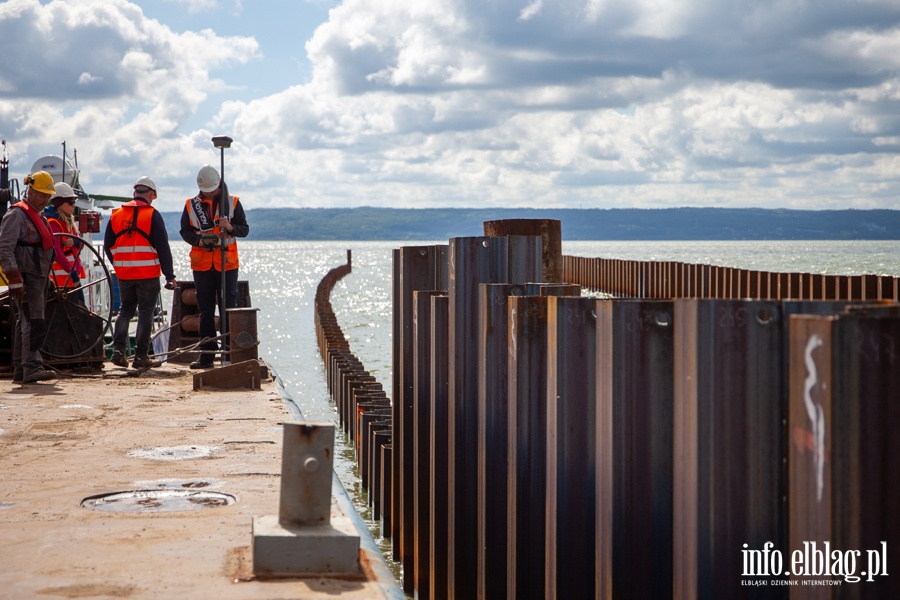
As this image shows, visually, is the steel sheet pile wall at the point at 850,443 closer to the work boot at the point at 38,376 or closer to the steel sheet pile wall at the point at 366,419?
the steel sheet pile wall at the point at 366,419

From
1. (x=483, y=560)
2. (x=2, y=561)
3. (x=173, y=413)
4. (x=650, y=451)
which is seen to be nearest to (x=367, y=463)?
(x=173, y=413)

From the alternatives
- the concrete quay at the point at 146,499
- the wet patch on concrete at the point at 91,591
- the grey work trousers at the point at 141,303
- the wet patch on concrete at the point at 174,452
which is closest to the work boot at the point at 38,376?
the concrete quay at the point at 146,499

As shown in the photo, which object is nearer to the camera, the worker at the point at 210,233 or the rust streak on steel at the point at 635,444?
the rust streak on steel at the point at 635,444

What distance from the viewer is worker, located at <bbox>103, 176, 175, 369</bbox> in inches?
508

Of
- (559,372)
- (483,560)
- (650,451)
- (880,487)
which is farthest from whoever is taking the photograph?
(483,560)

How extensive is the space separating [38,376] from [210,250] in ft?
8.67

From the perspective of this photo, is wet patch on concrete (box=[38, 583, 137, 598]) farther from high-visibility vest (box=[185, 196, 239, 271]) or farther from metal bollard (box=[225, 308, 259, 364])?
high-visibility vest (box=[185, 196, 239, 271])

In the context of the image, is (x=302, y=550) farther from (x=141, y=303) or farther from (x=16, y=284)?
(x=141, y=303)

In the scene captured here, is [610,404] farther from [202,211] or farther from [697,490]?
[202,211]

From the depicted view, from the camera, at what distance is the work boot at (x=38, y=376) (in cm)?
1200

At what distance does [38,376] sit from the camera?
12.0m

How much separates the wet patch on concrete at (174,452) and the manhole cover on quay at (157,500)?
1135 mm

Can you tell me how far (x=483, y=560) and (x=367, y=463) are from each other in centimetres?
598

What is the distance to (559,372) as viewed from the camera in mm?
4785
